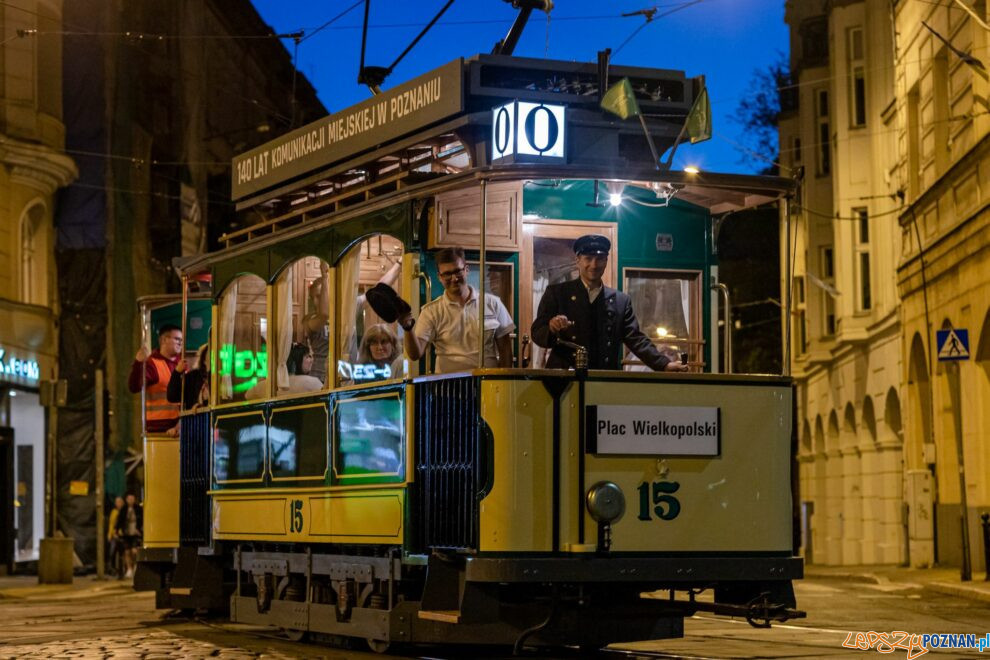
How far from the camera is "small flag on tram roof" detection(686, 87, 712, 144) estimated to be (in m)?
12.2

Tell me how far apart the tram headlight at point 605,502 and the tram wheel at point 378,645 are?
2290mm

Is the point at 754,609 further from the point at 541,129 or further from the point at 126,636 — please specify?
the point at 126,636

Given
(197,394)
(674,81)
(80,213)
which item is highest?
(80,213)

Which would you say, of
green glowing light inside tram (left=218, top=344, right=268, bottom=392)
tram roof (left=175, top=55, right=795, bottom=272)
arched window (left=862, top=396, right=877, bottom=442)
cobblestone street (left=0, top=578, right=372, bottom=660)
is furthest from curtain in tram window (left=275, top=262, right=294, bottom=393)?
arched window (left=862, top=396, right=877, bottom=442)

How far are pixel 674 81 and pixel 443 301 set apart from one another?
2480 millimetres

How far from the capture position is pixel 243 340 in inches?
598

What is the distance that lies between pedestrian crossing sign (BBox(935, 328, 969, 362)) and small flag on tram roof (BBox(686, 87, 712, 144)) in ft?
47.3

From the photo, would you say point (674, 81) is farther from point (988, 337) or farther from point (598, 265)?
point (988, 337)

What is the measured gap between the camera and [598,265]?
12.1 metres

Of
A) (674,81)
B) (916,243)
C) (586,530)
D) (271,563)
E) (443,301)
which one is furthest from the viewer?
(916,243)

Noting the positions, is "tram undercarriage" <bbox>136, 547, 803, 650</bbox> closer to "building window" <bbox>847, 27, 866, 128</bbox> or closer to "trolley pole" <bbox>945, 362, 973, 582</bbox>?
"trolley pole" <bbox>945, 362, 973, 582</bbox>

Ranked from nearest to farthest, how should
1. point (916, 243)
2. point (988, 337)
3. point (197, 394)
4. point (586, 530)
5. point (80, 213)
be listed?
1. point (586, 530)
2. point (197, 394)
3. point (988, 337)
4. point (916, 243)
5. point (80, 213)

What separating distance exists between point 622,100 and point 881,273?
87.4 ft

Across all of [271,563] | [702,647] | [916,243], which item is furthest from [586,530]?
[916,243]
